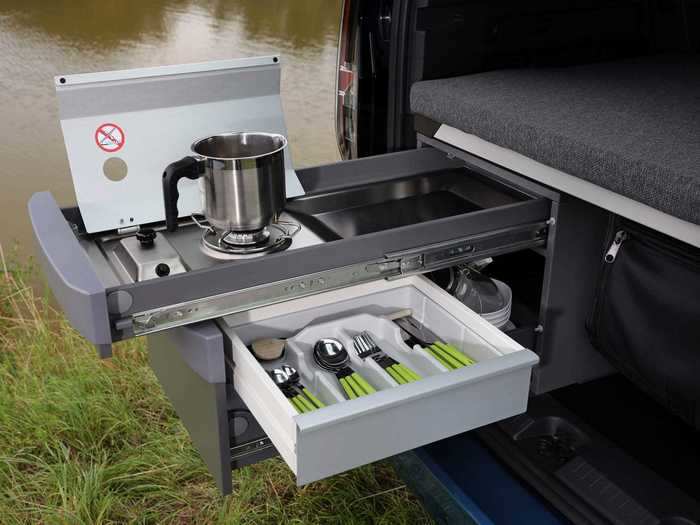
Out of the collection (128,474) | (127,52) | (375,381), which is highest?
(375,381)

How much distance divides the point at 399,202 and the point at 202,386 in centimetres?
61

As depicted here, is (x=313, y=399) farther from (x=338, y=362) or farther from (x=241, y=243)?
(x=241, y=243)

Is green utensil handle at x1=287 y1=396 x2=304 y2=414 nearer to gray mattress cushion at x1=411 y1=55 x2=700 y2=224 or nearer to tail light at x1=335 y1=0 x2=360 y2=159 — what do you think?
gray mattress cushion at x1=411 y1=55 x2=700 y2=224

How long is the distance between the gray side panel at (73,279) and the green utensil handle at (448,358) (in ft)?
1.75

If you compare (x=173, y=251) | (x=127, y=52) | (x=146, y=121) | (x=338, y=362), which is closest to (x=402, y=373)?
(x=338, y=362)

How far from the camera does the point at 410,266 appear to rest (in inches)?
52.2

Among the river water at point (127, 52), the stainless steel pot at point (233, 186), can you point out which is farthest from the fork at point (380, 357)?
the river water at point (127, 52)

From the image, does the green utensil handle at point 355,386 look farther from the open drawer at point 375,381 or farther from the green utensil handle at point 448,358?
the green utensil handle at point 448,358

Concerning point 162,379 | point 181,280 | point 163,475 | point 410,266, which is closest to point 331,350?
point 410,266

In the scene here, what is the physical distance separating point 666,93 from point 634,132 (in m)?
0.35

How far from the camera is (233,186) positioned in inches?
50.0

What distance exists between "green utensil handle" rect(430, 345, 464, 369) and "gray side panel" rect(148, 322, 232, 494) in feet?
1.19

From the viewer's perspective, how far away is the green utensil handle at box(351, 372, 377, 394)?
1261 mm

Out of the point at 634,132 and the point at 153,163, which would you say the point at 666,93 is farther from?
the point at 153,163
